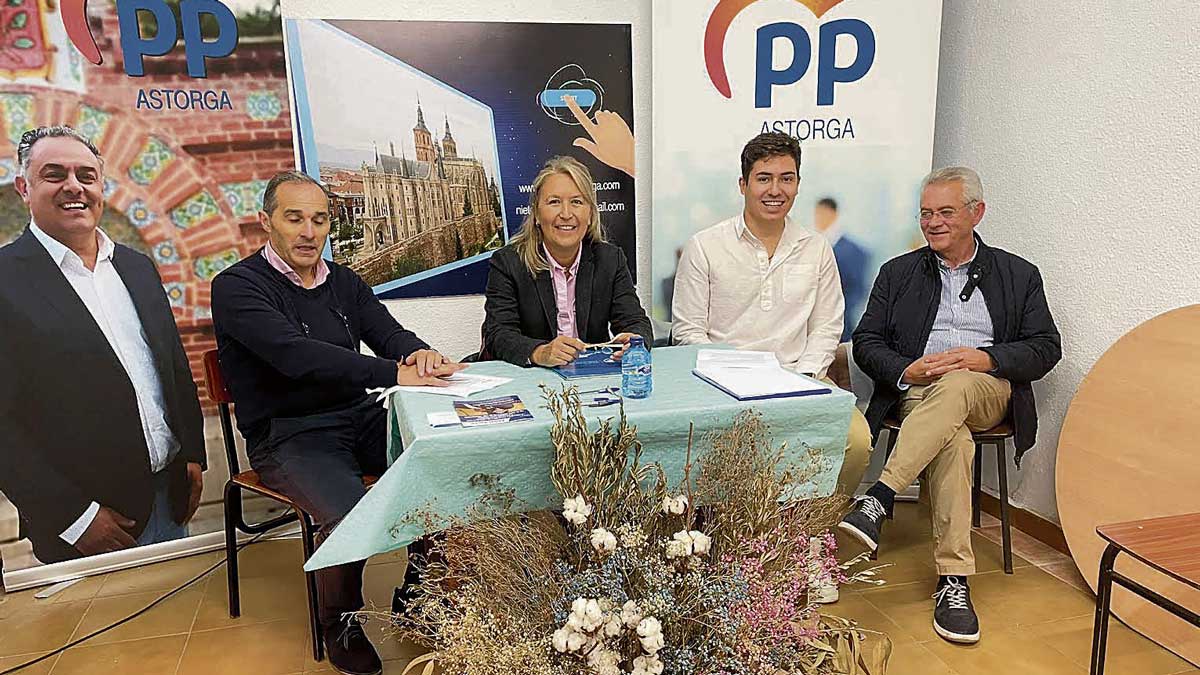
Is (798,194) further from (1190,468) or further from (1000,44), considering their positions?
(1190,468)

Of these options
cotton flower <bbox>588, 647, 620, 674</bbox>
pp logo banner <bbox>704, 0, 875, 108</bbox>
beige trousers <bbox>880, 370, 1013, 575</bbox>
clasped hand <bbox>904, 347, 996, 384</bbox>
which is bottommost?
beige trousers <bbox>880, 370, 1013, 575</bbox>

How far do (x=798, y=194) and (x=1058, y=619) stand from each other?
178cm

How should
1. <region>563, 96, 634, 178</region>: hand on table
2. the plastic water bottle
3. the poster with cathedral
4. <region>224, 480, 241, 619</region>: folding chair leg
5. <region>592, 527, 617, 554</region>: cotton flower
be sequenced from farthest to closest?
<region>563, 96, 634, 178</region>: hand on table < the poster with cathedral < <region>224, 480, 241, 619</region>: folding chair leg < the plastic water bottle < <region>592, 527, 617, 554</region>: cotton flower

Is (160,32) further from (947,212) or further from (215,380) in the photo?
(947,212)

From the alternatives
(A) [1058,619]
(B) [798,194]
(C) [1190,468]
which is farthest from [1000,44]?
(A) [1058,619]

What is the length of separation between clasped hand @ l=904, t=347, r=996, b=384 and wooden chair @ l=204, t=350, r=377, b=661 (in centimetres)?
189

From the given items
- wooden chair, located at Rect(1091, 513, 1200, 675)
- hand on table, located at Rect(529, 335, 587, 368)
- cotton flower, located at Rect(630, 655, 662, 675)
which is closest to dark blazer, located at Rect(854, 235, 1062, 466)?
wooden chair, located at Rect(1091, 513, 1200, 675)

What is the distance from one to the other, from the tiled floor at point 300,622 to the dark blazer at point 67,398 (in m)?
0.28

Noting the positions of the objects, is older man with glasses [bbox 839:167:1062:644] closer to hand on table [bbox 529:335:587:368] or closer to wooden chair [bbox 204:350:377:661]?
hand on table [bbox 529:335:587:368]

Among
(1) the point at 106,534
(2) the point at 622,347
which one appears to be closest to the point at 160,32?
(1) the point at 106,534

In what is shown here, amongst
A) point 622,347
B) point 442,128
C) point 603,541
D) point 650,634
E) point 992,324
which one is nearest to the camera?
A: point 650,634

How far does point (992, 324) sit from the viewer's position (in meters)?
3.17

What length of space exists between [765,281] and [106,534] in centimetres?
252

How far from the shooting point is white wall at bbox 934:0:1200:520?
2840 millimetres
